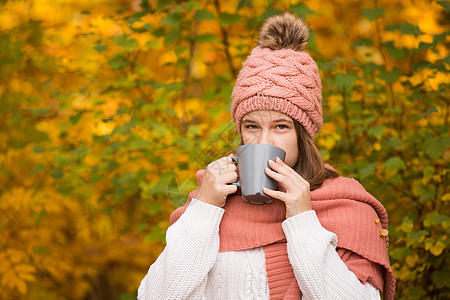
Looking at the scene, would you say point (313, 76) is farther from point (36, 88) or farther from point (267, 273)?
point (36, 88)

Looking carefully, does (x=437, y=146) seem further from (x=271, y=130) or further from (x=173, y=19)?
(x=173, y=19)

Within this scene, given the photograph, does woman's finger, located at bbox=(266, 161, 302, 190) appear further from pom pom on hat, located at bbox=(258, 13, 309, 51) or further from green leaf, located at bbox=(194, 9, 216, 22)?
green leaf, located at bbox=(194, 9, 216, 22)

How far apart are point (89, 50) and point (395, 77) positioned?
238cm

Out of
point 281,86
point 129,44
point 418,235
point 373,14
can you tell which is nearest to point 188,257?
point 281,86

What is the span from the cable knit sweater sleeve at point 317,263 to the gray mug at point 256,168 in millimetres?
150

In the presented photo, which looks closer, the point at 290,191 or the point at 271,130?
the point at 290,191

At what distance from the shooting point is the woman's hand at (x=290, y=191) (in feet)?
5.22

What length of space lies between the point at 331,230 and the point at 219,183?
45 cm

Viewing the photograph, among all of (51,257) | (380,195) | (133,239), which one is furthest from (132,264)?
(380,195)

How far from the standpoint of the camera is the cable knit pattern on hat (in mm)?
1751

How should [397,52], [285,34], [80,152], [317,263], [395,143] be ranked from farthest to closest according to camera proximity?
1. [80,152]
2. [397,52]
3. [395,143]
4. [285,34]
5. [317,263]

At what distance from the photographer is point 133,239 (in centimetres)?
462

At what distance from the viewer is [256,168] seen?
1.58 metres

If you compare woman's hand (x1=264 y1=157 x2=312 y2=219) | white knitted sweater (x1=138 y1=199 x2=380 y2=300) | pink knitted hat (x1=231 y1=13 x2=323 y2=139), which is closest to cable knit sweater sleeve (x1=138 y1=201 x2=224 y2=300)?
white knitted sweater (x1=138 y1=199 x2=380 y2=300)
